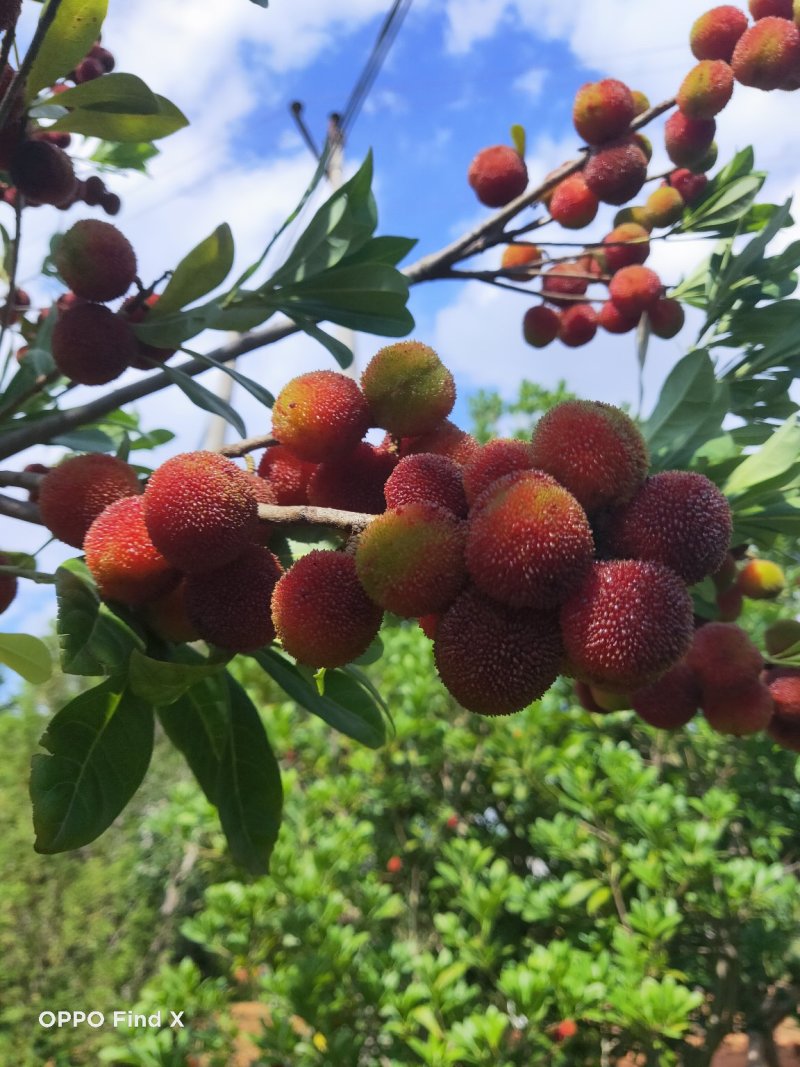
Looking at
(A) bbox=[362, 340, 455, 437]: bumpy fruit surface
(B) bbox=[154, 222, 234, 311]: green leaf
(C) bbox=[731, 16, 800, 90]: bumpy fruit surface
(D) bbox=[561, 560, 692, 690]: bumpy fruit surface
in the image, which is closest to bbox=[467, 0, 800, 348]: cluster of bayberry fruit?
(C) bbox=[731, 16, 800, 90]: bumpy fruit surface

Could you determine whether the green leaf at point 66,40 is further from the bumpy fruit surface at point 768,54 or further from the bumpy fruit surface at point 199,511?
the bumpy fruit surface at point 768,54

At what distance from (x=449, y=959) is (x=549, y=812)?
1.17 metres

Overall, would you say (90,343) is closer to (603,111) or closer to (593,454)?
(593,454)

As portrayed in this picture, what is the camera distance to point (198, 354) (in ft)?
3.54

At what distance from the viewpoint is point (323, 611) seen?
592 mm

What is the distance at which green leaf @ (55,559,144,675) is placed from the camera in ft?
2.29

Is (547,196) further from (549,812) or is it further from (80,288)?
(549,812)

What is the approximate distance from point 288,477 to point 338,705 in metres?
0.48

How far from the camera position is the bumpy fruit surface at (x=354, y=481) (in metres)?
0.75

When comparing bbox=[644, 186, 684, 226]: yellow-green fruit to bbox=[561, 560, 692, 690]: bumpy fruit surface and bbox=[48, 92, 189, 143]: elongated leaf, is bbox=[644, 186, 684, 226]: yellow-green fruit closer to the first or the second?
bbox=[48, 92, 189, 143]: elongated leaf

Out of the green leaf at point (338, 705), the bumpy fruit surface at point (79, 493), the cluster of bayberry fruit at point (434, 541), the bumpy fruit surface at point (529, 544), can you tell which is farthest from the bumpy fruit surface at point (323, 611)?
the green leaf at point (338, 705)

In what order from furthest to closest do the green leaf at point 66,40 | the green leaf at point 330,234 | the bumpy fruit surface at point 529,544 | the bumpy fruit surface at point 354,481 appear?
1. the green leaf at point 330,234
2. the green leaf at point 66,40
3. the bumpy fruit surface at point 354,481
4. the bumpy fruit surface at point 529,544

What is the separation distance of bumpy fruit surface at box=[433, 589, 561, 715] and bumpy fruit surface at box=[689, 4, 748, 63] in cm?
139

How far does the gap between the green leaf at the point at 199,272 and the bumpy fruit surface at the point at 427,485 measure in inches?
21.9
